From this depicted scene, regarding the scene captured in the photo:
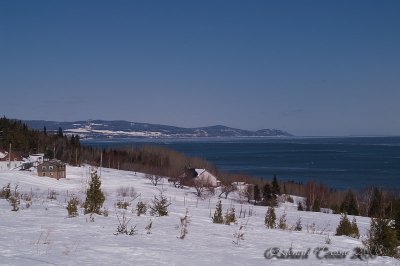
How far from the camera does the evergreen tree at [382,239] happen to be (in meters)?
8.24

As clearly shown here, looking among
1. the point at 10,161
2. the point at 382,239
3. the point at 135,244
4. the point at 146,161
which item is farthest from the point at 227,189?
the point at 135,244

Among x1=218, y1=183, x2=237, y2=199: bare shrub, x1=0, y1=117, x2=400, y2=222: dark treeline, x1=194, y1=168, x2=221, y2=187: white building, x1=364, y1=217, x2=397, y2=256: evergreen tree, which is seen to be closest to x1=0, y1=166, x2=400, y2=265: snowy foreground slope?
x1=364, y1=217, x2=397, y2=256: evergreen tree

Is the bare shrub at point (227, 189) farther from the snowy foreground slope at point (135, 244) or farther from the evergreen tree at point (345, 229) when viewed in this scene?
the snowy foreground slope at point (135, 244)

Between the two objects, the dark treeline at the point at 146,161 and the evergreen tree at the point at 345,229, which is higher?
the evergreen tree at the point at 345,229

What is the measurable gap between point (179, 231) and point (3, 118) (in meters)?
99.8

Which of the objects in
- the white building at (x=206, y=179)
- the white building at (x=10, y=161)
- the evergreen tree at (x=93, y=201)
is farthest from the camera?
the white building at (x=10, y=161)

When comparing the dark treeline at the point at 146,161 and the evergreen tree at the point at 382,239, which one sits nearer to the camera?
the evergreen tree at the point at 382,239

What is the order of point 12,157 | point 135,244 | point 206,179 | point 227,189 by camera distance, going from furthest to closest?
1. point 12,157
2. point 206,179
3. point 227,189
4. point 135,244

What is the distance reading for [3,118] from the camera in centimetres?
9806

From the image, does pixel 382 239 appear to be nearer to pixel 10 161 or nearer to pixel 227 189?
pixel 227 189

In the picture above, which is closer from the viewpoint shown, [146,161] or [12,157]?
[12,157]

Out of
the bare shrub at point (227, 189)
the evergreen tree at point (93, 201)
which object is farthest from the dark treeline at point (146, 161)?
the evergreen tree at point (93, 201)

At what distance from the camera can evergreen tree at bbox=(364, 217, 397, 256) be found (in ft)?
27.0

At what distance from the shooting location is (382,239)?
866cm
